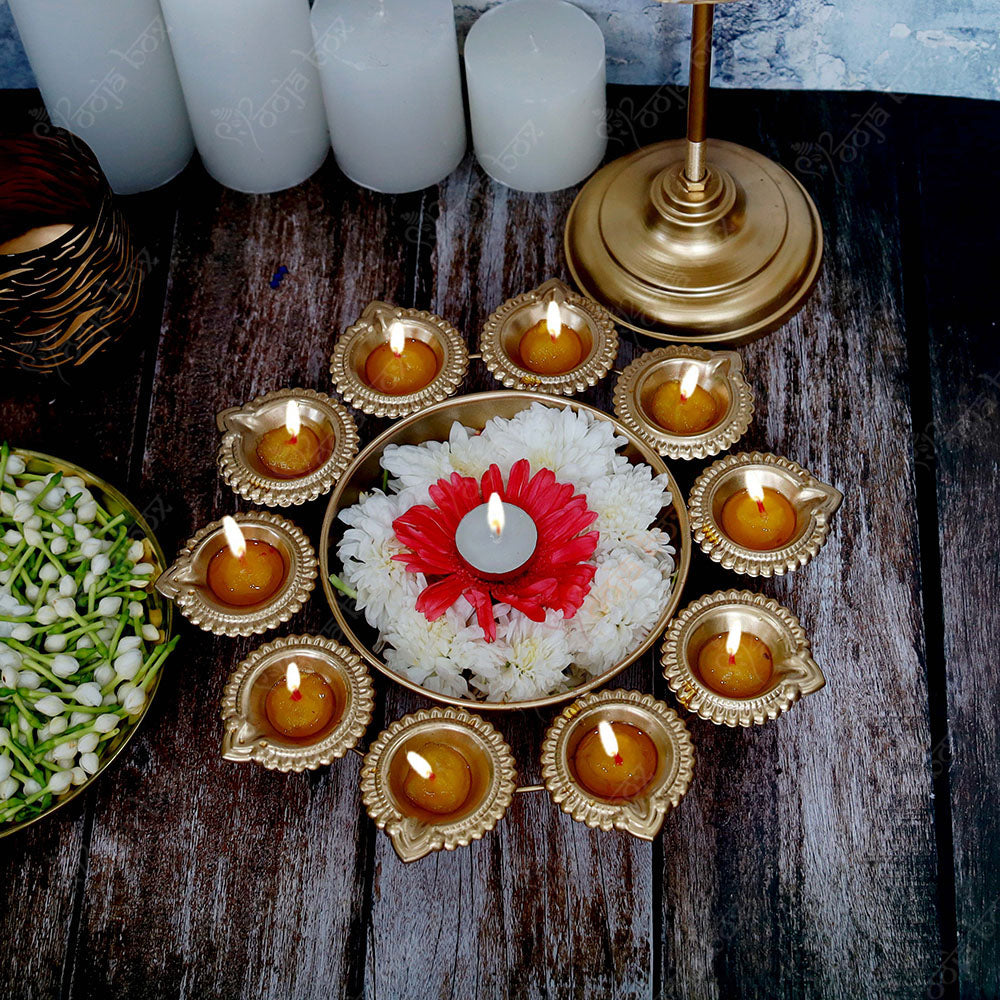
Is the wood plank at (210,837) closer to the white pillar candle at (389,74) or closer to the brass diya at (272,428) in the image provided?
the brass diya at (272,428)

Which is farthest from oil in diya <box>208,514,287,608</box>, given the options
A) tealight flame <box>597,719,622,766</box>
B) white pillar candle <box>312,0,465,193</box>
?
white pillar candle <box>312,0,465,193</box>

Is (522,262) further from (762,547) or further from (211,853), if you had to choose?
(211,853)

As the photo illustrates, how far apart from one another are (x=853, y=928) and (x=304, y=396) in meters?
0.47

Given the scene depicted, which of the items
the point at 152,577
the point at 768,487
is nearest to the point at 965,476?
the point at 768,487

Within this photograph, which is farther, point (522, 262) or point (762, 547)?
point (522, 262)

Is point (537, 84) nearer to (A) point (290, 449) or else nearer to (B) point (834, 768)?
(A) point (290, 449)

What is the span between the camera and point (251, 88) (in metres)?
0.75

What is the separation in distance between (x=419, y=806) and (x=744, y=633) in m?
0.21

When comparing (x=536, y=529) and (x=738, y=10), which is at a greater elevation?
(x=738, y=10)

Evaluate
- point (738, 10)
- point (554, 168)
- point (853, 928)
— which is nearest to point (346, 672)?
point (853, 928)

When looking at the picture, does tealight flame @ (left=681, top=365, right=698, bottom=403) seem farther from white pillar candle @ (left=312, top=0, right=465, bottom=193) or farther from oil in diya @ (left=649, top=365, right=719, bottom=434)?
white pillar candle @ (left=312, top=0, right=465, bottom=193)

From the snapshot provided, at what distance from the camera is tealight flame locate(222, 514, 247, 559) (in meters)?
0.61

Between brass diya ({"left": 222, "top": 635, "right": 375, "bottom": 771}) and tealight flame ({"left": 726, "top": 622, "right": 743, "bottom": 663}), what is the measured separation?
21cm

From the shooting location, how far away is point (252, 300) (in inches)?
30.9
